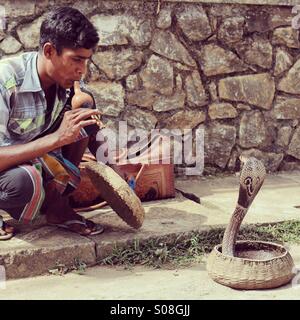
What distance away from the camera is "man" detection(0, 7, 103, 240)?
3.38 m

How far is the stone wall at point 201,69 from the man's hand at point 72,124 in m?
1.65

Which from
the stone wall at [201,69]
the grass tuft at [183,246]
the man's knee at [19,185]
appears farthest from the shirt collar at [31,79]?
the stone wall at [201,69]

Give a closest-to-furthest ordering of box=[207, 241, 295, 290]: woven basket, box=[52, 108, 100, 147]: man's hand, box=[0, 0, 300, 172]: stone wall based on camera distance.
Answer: box=[207, 241, 295, 290]: woven basket → box=[52, 108, 100, 147]: man's hand → box=[0, 0, 300, 172]: stone wall

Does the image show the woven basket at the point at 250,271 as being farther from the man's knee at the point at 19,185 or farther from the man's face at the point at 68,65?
the man's face at the point at 68,65

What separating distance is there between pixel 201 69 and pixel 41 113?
2.03 metres

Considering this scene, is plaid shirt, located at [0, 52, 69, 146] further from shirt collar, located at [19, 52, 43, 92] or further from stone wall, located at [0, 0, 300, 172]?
stone wall, located at [0, 0, 300, 172]

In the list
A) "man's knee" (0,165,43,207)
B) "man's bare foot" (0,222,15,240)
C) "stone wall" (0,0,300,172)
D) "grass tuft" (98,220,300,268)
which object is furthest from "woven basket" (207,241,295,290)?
"stone wall" (0,0,300,172)

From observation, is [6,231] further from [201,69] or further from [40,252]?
[201,69]

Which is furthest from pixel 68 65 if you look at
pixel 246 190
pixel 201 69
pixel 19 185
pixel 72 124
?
pixel 201 69

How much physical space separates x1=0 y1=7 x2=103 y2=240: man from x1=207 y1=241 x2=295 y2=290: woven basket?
0.82 metres

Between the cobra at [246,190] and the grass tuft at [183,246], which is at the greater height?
the cobra at [246,190]

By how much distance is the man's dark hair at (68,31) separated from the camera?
337cm

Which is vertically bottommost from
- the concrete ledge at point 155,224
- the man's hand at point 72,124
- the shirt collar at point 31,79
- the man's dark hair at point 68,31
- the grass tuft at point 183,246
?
the grass tuft at point 183,246

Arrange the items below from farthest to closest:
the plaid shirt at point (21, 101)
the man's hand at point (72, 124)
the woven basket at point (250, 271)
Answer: the plaid shirt at point (21, 101)
the man's hand at point (72, 124)
the woven basket at point (250, 271)
